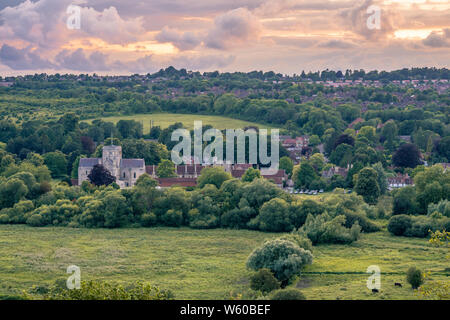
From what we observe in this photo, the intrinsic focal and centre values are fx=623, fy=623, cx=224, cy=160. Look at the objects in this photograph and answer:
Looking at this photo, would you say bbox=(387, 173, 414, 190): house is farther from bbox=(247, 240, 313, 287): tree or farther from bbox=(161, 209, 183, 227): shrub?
bbox=(247, 240, 313, 287): tree

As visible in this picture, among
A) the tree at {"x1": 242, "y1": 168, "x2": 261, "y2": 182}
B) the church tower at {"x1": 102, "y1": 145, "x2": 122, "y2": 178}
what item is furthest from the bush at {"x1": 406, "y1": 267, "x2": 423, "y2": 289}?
the church tower at {"x1": 102, "y1": 145, "x2": 122, "y2": 178}

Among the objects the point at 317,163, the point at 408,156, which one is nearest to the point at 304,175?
the point at 317,163

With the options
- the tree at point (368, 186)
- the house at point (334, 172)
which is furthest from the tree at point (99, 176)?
the house at point (334, 172)

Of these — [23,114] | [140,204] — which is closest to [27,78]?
[23,114]

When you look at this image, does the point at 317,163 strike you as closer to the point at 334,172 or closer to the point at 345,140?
the point at 334,172

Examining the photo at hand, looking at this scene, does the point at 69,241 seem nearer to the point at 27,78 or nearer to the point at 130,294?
the point at 130,294

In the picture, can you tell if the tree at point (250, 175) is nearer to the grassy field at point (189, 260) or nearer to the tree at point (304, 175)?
the tree at point (304, 175)
